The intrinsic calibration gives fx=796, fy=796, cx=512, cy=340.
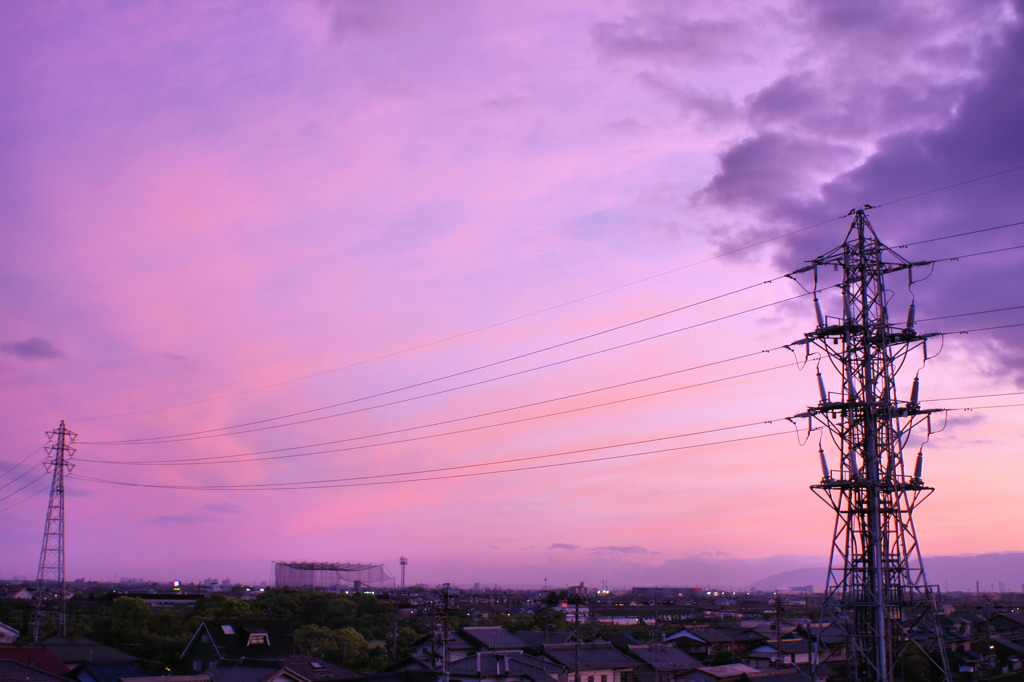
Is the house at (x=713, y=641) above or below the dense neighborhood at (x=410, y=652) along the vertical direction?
below

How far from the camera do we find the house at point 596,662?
5025 centimetres

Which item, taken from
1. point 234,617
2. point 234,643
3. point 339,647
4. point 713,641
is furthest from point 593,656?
point 234,617

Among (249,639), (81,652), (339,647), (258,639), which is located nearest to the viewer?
(249,639)

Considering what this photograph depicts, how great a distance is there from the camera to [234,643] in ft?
154

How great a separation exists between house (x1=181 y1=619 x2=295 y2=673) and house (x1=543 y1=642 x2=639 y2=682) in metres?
17.4

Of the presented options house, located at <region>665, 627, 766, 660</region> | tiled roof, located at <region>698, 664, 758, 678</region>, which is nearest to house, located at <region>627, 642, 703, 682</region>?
tiled roof, located at <region>698, 664, 758, 678</region>

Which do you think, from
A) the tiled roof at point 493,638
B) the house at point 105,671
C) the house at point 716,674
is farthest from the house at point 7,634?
the house at point 716,674

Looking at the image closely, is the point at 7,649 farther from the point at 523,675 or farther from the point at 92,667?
the point at 523,675

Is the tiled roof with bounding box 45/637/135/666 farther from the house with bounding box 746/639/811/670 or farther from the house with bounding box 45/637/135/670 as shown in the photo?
the house with bounding box 746/639/811/670

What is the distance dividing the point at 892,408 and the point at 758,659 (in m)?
47.6

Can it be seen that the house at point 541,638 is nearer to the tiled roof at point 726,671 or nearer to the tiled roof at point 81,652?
the tiled roof at point 726,671

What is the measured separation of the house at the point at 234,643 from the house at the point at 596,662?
1738cm

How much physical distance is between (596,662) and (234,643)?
2237 cm

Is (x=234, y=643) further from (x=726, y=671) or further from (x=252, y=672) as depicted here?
(x=726, y=671)
